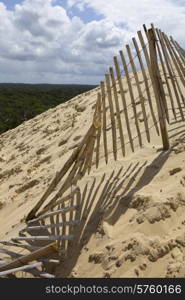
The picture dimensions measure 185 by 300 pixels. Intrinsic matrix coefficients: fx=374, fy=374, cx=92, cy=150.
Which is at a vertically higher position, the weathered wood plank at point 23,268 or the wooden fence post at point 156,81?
the wooden fence post at point 156,81

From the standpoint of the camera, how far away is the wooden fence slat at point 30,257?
3.68 metres

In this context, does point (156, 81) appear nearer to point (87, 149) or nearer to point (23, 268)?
point (87, 149)

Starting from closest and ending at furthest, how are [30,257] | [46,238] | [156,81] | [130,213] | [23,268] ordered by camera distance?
1. [23,268]
2. [30,257]
3. [130,213]
4. [46,238]
5. [156,81]

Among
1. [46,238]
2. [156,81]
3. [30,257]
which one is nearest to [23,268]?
[30,257]

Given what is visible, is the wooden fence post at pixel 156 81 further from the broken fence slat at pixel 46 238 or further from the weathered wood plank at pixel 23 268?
the weathered wood plank at pixel 23 268

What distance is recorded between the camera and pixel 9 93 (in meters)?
56.2

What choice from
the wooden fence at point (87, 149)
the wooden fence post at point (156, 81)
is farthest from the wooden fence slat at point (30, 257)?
the wooden fence post at point (156, 81)

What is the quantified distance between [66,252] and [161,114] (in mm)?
2137

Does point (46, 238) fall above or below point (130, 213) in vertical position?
below

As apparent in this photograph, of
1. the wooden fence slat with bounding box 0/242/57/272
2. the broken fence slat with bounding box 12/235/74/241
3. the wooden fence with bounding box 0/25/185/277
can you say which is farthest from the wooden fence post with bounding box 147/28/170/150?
the wooden fence slat with bounding box 0/242/57/272

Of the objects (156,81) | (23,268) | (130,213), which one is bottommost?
(23,268)

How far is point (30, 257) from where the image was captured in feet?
12.2

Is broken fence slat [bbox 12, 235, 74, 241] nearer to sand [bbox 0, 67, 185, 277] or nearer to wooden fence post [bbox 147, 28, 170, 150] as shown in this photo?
sand [bbox 0, 67, 185, 277]

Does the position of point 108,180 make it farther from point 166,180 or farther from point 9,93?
point 9,93
